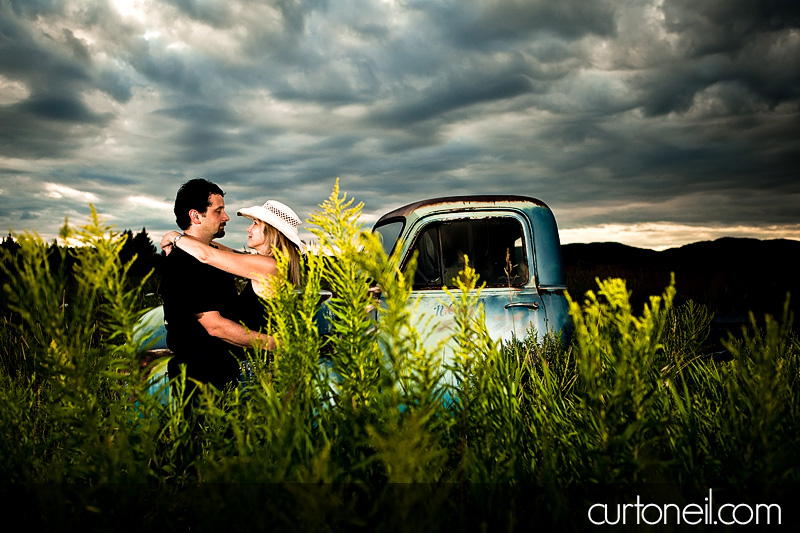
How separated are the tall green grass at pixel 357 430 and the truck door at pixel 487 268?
5.14 feet

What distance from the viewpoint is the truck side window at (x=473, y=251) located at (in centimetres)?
373

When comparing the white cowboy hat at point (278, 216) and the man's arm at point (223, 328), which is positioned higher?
the white cowboy hat at point (278, 216)

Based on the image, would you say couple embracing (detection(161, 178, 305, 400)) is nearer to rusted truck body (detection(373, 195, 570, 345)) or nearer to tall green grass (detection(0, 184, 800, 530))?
rusted truck body (detection(373, 195, 570, 345))

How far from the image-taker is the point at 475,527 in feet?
4.20

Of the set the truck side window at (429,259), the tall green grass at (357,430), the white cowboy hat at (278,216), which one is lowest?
the tall green grass at (357,430)

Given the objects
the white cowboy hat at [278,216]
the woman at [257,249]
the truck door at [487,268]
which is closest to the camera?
the woman at [257,249]

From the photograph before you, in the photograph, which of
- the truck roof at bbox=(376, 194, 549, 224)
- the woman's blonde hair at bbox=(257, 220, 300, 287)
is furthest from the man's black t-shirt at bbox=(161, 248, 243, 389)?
the truck roof at bbox=(376, 194, 549, 224)

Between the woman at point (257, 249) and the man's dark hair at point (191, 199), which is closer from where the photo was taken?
the woman at point (257, 249)

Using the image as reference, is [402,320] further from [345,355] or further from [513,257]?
[513,257]

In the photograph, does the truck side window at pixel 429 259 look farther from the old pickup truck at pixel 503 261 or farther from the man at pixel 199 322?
the man at pixel 199 322

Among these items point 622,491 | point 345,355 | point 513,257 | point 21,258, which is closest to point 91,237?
point 21,258

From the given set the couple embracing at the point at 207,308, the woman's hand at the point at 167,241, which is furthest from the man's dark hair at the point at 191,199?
the couple embracing at the point at 207,308

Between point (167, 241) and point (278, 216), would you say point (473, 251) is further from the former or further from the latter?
point (167, 241)

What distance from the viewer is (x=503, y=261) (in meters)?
4.05
